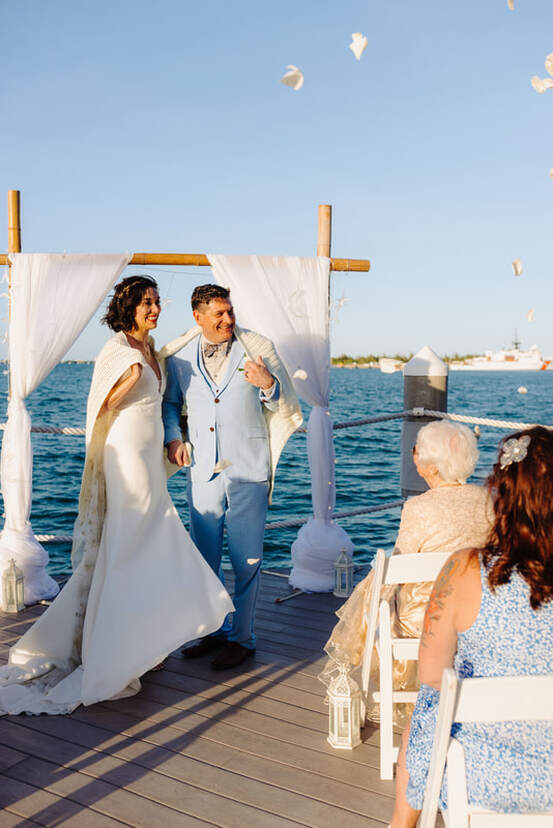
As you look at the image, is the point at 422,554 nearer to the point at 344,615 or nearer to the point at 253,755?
the point at 344,615

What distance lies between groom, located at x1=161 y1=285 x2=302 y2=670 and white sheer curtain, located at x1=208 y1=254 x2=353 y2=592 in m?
0.86

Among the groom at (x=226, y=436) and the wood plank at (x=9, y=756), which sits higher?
the groom at (x=226, y=436)

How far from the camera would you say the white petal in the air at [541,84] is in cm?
230

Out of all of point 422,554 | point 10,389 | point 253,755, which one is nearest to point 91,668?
point 253,755

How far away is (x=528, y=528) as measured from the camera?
1.33 m

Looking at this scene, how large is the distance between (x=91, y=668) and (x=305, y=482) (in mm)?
14308

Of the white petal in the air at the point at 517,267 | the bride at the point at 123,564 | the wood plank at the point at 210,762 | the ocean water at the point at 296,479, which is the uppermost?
the white petal in the air at the point at 517,267

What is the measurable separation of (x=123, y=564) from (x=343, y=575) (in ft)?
5.04

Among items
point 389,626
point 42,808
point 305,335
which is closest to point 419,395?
point 305,335

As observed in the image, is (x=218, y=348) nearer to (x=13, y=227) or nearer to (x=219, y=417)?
(x=219, y=417)

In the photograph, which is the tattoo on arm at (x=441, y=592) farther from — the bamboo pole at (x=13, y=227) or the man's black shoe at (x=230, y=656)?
the bamboo pole at (x=13, y=227)

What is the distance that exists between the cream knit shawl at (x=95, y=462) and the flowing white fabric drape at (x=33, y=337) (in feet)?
3.34

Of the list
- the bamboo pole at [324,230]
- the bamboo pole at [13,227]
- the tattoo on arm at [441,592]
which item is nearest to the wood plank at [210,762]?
the tattoo on arm at [441,592]

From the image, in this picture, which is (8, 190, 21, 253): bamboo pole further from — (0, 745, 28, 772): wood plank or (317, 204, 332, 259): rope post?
(0, 745, 28, 772): wood plank
